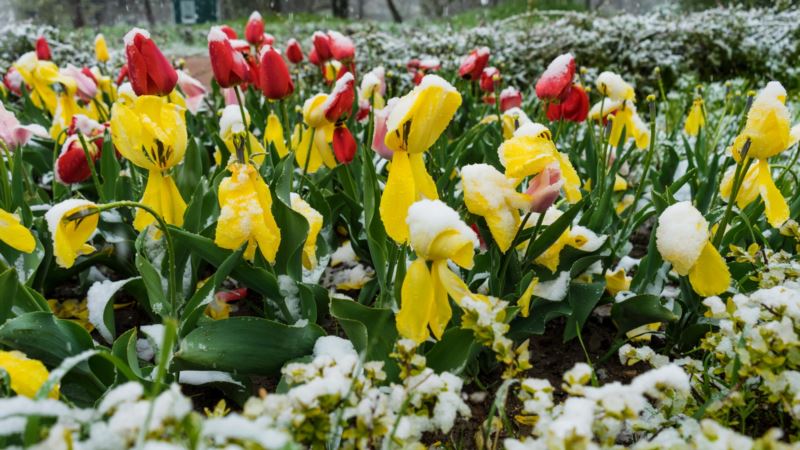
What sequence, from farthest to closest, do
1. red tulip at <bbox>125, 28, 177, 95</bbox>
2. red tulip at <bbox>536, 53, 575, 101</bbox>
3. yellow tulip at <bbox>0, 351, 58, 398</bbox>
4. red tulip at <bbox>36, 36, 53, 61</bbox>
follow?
red tulip at <bbox>36, 36, 53, 61</bbox> < red tulip at <bbox>536, 53, 575, 101</bbox> < red tulip at <bbox>125, 28, 177, 95</bbox> < yellow tulip at <bbox>0, 351, 58, 398</bbox>

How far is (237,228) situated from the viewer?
3.77 feet

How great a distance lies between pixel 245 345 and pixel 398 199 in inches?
14.8

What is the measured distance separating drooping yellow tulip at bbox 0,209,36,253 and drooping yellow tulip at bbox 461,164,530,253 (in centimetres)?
75

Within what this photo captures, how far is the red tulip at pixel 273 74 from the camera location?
165cm

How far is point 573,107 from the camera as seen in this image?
1.97 m

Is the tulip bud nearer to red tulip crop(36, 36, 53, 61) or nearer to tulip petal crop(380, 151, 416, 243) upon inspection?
tulip petal crop(380, 151, 416, 243)

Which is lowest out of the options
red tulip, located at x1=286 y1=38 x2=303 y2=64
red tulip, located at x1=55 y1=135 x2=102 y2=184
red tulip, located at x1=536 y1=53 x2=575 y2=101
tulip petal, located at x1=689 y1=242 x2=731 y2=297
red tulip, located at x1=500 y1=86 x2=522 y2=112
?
tulip petal, located at x1=689 y1=242 x2=731 y2=297

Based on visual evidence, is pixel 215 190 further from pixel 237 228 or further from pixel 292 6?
pixel 292 6

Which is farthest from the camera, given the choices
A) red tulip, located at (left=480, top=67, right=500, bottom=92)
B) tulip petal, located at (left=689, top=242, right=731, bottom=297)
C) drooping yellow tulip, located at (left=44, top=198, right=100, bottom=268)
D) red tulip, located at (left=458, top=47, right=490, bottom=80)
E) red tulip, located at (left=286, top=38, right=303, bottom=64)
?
red tulip, located at (left=286, top=38, right=303, bottom=64)

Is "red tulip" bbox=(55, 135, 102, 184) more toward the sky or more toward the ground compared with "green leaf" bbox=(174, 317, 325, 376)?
more toward the sky

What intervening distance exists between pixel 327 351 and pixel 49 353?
1.55 ft

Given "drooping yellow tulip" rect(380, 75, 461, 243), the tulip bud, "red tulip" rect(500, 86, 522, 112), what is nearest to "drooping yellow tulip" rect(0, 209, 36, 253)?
"drooping yellow tulip" rect(380, 75, 461, 243)

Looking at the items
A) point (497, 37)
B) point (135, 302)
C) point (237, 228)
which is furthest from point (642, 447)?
point (497, 37)

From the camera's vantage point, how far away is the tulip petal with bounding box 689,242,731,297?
3.96 ft
